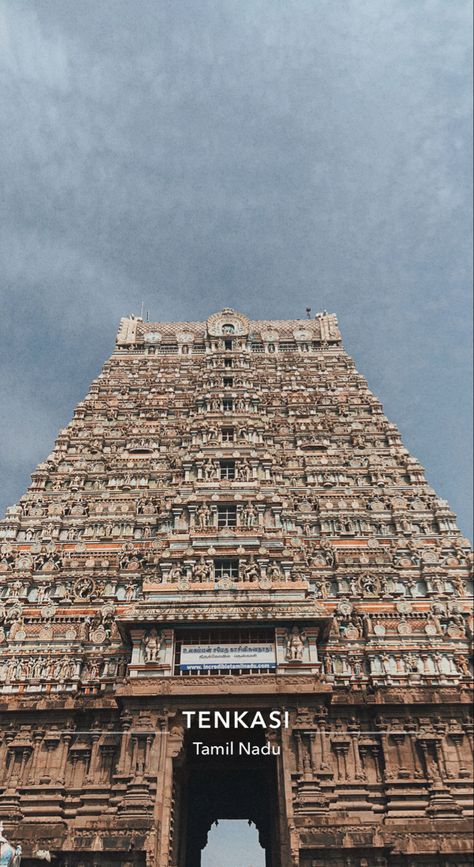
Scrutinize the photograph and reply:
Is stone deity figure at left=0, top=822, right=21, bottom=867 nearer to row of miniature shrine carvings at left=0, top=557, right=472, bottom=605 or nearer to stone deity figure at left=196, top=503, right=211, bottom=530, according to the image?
row of miniature shrine carvings at left=0, top=557, right=472, bottom=605

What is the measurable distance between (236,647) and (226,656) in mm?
573

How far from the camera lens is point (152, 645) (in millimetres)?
24953

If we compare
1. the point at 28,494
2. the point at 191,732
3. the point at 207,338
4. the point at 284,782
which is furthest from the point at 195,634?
the point at 207,338

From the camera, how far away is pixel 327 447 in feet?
128

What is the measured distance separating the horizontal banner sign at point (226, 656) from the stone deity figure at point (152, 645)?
3.39 ft

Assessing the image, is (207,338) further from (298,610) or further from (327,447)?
(298,610)

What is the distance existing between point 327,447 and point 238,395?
7.45 meters

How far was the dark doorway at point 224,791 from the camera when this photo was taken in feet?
83.9

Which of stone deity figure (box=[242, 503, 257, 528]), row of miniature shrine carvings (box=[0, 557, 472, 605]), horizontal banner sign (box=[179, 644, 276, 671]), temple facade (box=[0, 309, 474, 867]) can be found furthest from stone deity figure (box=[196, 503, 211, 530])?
horizontal banner sign (box=[179, 644, 276, 671])

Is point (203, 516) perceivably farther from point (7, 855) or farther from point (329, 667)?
point (7, 855)

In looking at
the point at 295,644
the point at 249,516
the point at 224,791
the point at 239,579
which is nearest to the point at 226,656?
the point at 295,644

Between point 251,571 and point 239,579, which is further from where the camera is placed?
point 251,571

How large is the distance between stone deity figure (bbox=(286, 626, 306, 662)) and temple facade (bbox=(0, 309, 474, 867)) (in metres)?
0.09

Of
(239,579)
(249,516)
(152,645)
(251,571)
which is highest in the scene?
(249,516)
